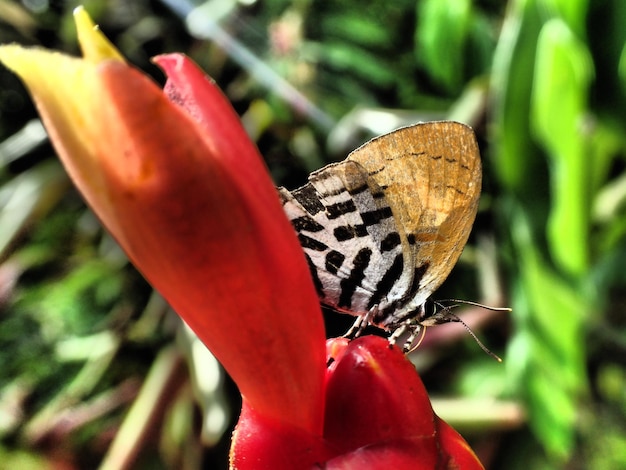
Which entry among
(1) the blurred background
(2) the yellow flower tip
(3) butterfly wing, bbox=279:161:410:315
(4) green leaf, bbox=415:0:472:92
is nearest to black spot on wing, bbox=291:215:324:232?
(3) butterfly wing, bbox=279:161:410:315

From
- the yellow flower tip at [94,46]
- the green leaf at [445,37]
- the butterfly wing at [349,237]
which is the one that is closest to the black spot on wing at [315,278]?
the butterfly wing at [349,237]

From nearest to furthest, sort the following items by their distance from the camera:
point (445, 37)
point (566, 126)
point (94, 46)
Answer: point (94, 46) → point (566, 126) → point (445, 37)

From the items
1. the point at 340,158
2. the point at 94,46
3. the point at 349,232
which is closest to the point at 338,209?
the point at 349,232

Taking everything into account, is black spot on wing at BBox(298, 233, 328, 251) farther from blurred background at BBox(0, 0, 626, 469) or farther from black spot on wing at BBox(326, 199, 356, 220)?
blurred background at BBox(0, 0, 626, 469)

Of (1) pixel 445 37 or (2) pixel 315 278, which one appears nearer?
(2) pixel 315 278

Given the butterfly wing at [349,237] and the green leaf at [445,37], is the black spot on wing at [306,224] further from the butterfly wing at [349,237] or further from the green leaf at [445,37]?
the green leaf at [445,37]

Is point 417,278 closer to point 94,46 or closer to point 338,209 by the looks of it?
point 338,209

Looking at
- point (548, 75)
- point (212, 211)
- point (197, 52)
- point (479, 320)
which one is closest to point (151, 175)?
point (212, 211)
